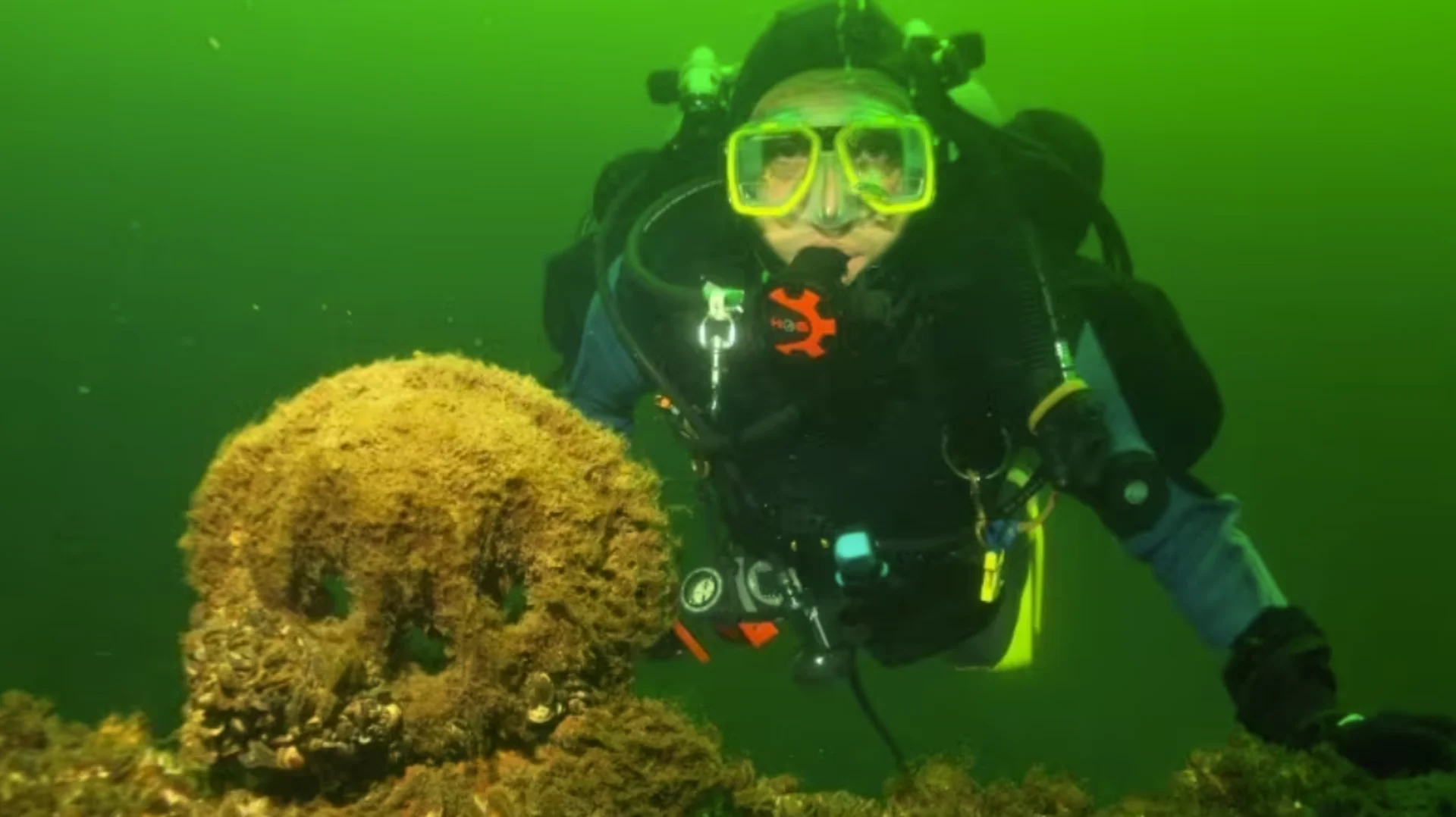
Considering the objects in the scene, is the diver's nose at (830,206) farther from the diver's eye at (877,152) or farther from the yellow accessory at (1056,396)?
the yellow accessory at (1056,396)

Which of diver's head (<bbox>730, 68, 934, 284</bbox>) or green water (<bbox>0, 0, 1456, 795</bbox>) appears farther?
green water (<bbox>0, 0, 1456, 795</bbox>)

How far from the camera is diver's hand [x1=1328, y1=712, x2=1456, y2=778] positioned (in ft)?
8.57

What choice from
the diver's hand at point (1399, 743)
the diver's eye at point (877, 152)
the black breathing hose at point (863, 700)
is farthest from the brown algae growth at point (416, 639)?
the black breathing hose at point (863, 700)

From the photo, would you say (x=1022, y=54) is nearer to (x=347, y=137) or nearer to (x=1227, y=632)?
(x=347, y=137)

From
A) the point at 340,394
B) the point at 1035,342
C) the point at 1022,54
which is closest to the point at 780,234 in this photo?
the point at 1035,342

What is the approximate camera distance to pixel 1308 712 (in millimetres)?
3236

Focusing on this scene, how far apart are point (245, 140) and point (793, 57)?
298 feet

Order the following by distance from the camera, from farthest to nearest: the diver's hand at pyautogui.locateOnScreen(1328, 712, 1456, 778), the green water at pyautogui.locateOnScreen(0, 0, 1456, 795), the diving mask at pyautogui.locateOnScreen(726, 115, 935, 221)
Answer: the green water at pyautogui.locateOnScreen(0, 0, 1456, 795) < the diving mask at pyautogui.locateOnScreen(726, 115, 935, 221) < the diver's hand at pyautogui.locateOnScreen(1328, 712, 1456, 778)

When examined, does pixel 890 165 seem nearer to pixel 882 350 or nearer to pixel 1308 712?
pixel 882 350

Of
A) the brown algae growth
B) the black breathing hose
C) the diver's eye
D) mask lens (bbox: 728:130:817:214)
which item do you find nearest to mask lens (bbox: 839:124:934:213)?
the diver's eye

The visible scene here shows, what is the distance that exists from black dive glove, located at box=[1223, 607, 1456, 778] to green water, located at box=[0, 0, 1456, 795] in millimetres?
1815

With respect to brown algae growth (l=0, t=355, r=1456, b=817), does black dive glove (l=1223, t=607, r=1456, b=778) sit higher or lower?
lower

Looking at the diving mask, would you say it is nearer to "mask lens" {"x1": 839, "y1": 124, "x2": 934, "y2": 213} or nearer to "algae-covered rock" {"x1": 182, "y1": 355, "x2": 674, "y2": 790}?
"mask lens" {"x1": 839, "y1": 124, "x2": 934, "y2": 213}

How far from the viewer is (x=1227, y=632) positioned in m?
3.83
